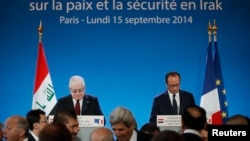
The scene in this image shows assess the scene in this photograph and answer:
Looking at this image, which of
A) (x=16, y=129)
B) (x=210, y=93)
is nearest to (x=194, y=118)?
(x=16, y=129)

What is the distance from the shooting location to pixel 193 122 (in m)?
3.96

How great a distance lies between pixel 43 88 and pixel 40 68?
0.33 m

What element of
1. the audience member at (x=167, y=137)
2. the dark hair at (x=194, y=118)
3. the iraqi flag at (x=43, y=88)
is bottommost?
the audience member at (x=167, y=137)

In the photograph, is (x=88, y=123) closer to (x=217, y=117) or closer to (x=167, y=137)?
(x=217, y=117)

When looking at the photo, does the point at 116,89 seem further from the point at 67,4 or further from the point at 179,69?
the point at 67,4

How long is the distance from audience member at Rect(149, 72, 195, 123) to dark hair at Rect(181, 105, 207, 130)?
2459mm

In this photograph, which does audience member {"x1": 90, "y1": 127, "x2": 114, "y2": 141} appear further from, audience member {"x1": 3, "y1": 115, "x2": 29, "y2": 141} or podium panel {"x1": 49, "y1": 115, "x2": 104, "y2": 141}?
podium panel {"x1": 49, "y1": 115, "x2": 104, "y2": 141}

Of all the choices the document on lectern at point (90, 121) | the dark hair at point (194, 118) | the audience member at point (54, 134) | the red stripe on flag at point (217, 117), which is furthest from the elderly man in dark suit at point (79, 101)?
the audience member at point (54, 134)

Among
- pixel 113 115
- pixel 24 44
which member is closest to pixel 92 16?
pixel 24 44

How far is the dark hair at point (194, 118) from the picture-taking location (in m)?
3.95

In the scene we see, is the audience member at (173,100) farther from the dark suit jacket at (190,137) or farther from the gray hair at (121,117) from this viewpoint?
the dark suit jacket at (190,137)

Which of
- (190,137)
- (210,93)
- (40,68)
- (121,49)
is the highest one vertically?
(121,49)

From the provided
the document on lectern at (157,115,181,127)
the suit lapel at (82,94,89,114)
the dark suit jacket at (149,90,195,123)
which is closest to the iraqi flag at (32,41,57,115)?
the suit lapel at (82,94,89,114)

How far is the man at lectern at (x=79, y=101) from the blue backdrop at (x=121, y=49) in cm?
117
